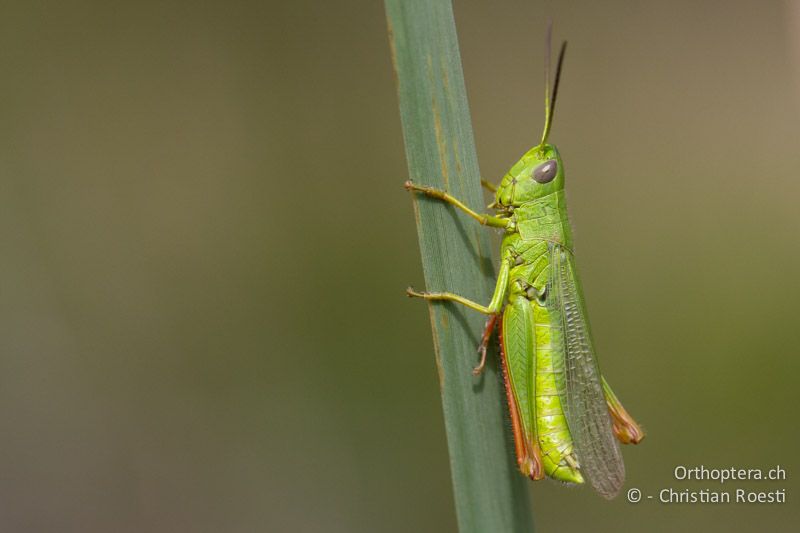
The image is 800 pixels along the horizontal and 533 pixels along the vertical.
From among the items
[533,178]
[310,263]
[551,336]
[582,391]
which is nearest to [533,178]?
[533,178]

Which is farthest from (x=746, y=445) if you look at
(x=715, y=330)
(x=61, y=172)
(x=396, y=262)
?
(x=61, y=172)

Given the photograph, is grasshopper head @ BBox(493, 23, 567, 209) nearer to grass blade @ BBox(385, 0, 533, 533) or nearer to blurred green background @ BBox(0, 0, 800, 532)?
grass blade @ BBox(385, 0, 533, 533)

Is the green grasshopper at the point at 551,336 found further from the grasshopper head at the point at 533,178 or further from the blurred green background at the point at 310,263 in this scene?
the blurred green background at the point at 310,263

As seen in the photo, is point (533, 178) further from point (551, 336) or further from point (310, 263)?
point (310, 263)

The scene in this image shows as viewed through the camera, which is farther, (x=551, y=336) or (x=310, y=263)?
(x=310, y=263)

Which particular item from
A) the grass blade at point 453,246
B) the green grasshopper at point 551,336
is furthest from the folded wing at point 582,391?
the grass blade at point 453,246

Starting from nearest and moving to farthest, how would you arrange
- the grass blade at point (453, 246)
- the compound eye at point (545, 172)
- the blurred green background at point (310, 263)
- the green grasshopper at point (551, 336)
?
the grass blade at point (453, 246)
the green grasshopper at point (551, 336)
the compound eye at point (545, 172)
the blurred green background at point (310, 263)

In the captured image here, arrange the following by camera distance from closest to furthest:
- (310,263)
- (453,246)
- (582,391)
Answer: (453,246) → (582,391) → (310,263)
